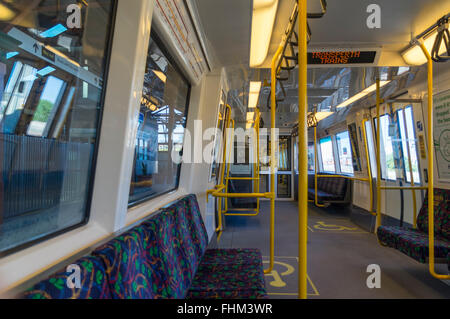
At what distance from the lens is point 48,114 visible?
1.15 metres

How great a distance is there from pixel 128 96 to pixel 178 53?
3.86ft

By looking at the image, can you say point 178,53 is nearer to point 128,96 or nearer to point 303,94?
point 128,96

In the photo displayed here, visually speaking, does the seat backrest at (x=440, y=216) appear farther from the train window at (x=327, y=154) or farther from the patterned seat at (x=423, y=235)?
the train window at (x=327, y=154)

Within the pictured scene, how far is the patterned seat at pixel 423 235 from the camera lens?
8.78 feet

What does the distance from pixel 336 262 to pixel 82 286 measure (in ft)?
11.3

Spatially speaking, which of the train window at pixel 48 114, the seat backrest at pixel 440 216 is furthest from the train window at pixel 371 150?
the train window at pixel 48 114

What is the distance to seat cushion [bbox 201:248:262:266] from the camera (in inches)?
90.8

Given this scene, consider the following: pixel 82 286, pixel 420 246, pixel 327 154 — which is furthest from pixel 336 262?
pixel 327 154

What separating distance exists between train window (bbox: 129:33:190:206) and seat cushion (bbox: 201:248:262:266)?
31.8 inches

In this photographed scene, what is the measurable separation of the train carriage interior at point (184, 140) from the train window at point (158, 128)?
0.02m

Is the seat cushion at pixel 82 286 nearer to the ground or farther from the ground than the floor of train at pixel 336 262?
farther from the ground

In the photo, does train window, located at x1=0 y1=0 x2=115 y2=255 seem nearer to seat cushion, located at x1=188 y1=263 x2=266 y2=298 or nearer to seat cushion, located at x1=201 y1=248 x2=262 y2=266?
seat cushion, located at x1=188 y1=263 x2=266 y2=298

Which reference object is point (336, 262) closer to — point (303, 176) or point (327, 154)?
point (303, 176)

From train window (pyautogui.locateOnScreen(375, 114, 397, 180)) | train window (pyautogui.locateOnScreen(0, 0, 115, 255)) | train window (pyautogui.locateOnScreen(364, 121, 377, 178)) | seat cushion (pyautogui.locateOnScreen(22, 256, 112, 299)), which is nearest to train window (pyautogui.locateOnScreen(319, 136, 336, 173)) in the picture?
train window (pyautogui.locateOnScreen(364, 121, 377, 178))
